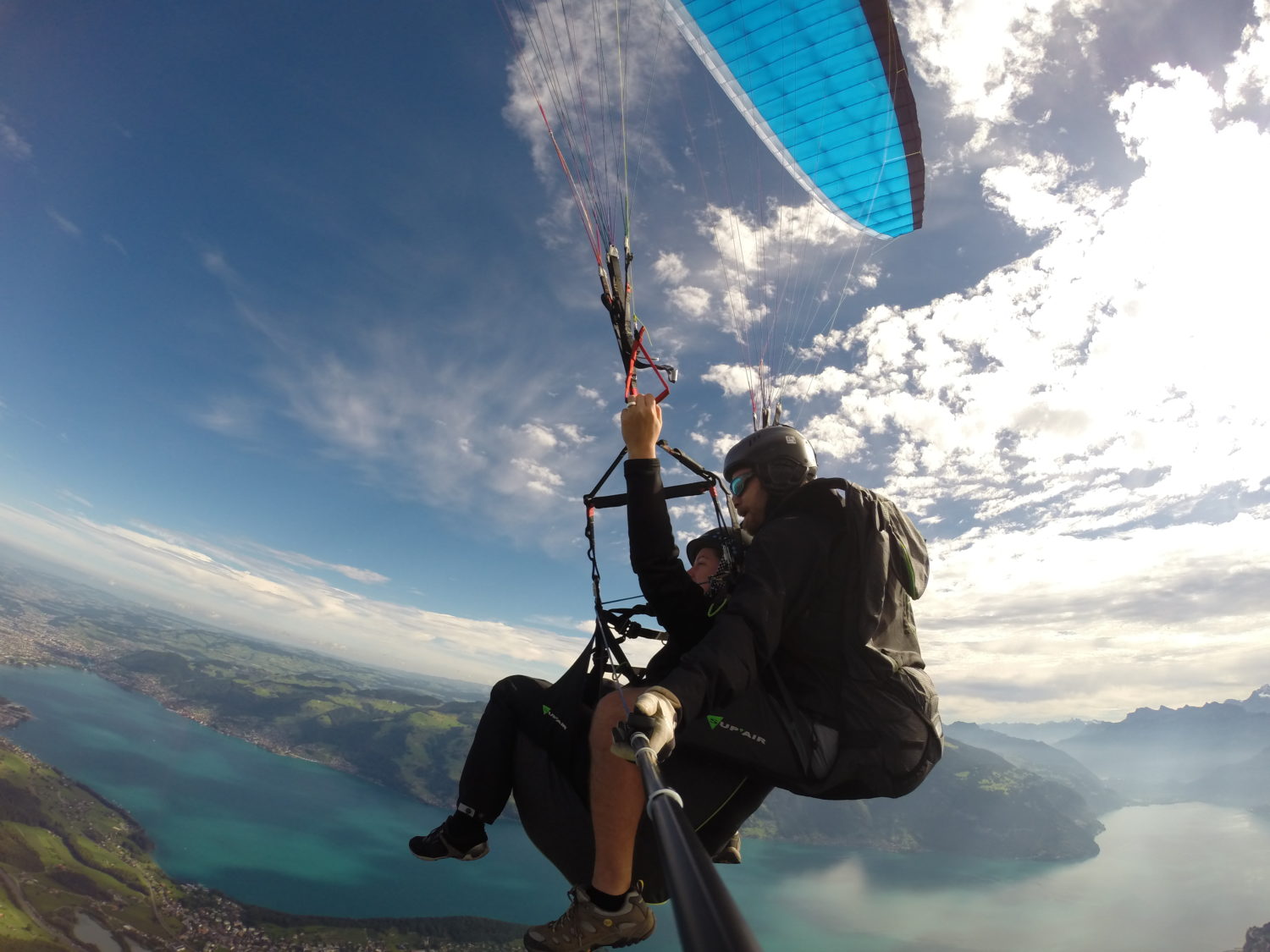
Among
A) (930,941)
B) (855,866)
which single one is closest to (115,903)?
(930,941)

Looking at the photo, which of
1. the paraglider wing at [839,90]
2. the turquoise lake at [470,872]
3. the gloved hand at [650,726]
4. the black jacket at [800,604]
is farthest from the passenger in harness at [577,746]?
the turquoise lake at [470,872]

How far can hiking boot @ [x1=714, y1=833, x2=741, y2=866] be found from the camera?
2.67m

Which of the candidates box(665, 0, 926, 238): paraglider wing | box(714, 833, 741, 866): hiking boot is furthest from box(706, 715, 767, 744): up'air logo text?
box(665, 0, 926, 238): paraglider wing

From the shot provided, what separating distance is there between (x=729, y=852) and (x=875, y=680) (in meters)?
1.38

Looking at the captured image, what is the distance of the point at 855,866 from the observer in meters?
119

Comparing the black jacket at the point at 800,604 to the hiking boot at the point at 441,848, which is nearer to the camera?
the black jacket at the point at 800,604

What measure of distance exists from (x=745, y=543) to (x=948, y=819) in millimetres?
191169

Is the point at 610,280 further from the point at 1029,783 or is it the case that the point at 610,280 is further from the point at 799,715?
the point at 1029,783

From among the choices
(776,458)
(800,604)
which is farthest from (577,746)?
(776,458)

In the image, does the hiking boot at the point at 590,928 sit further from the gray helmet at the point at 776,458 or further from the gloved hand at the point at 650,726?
the gray helmet at the point at 776,458

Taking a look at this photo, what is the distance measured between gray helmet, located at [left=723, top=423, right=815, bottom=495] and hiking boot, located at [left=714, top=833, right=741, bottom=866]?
5.52 feet

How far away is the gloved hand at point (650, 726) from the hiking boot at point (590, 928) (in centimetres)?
110

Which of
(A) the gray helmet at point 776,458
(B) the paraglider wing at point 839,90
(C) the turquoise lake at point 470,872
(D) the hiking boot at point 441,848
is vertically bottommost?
(C) the turquoise lake at point 470,872

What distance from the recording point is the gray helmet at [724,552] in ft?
9.32
